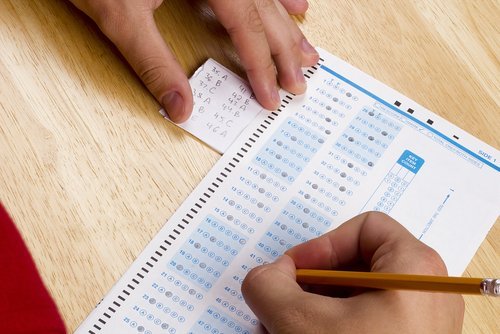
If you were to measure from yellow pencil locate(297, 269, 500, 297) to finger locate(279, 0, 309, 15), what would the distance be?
35cm

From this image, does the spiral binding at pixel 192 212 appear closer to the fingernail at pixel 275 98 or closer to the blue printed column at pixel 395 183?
the fingernail at pixel 275 98

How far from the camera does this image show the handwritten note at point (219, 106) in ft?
2.36

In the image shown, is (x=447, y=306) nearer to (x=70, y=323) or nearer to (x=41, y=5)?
(x=70, y=323)

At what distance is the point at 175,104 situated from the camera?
710mm

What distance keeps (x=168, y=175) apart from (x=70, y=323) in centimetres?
18

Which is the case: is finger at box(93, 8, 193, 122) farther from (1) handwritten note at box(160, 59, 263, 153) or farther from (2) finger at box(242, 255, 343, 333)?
(2) finger at box(242, 255, 343, 333)

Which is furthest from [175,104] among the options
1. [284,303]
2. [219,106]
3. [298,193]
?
[284,303]

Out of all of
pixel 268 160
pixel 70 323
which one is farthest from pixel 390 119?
pixel 70 323

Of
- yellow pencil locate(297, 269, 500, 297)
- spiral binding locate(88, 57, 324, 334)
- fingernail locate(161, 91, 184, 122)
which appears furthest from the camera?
fingernail locate(161, 91, 184, 122)

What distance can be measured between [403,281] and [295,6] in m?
0.41

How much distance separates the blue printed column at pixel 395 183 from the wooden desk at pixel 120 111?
0.27 ft

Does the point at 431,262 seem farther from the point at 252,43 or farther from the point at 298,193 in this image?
the point at 252,43

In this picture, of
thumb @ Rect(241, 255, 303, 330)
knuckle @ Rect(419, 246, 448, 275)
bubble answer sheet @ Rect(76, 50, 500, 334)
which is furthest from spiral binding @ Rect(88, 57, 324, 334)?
knuckle @ Rect(419, 246, 448, 275)

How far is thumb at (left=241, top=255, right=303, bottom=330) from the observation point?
0.54m
